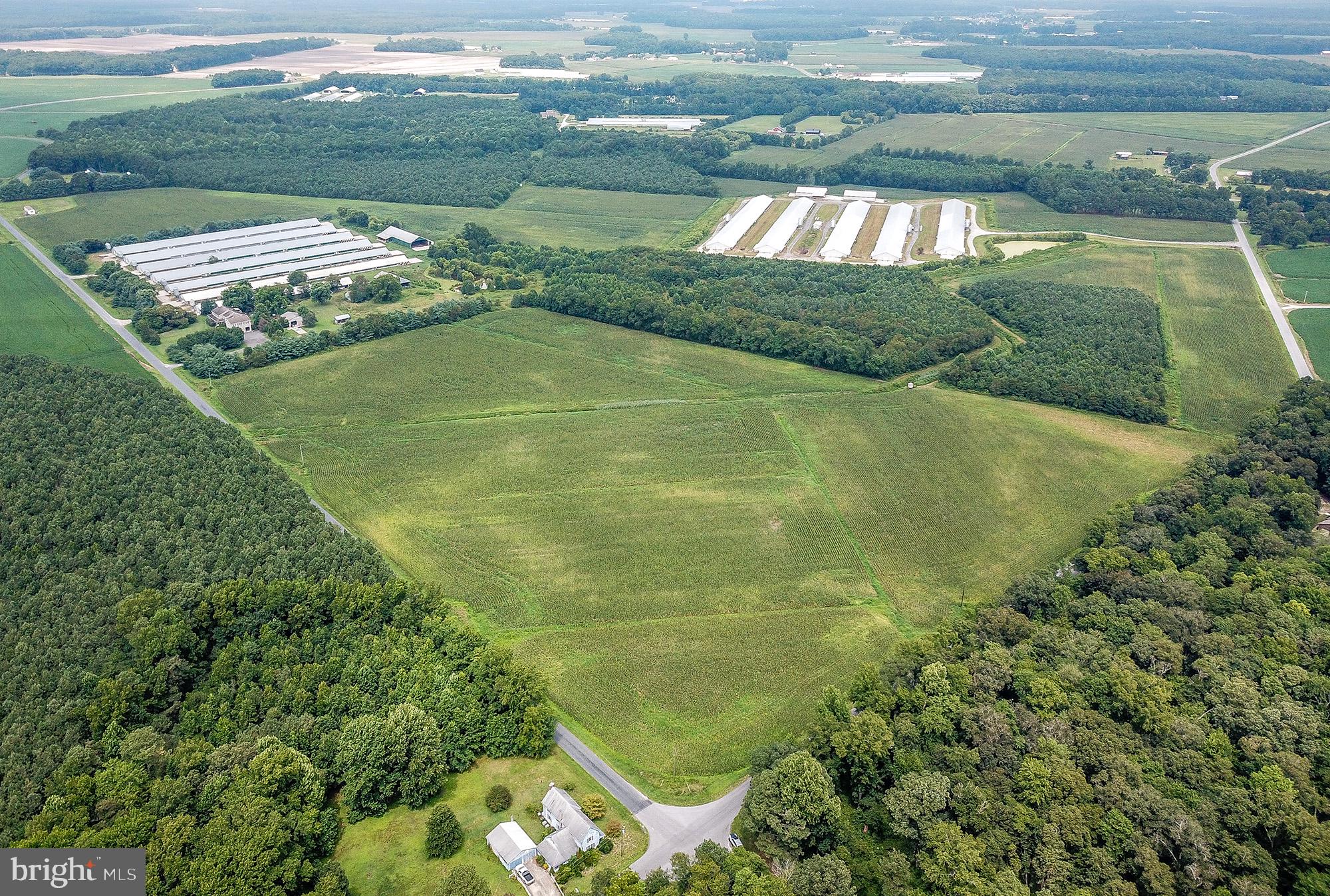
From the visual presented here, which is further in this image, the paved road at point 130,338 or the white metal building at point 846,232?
the white metal building at point 846,232

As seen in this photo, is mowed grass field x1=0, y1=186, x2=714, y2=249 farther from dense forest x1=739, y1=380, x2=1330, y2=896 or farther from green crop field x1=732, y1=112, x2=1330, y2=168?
dense forest x1=739, y1=380, x2=1330, y2=896

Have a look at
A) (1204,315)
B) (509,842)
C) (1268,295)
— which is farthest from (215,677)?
(1268,295)

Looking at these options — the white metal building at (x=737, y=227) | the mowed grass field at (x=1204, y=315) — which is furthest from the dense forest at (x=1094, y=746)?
the white metal building at (x=737, y=227)

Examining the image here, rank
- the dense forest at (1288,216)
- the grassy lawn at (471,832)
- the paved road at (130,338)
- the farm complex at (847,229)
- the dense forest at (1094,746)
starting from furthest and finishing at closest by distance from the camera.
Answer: the farm complex at (847,229) → the dense forest at (1288,216) → the paved road at (130,338) → the grassy lawn at (471,832) → the dense forest at (1094,746)

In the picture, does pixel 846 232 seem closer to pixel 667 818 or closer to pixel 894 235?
pixel 894 235

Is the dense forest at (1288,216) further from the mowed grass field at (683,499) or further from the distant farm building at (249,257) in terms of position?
the distant farm building at (249,257)

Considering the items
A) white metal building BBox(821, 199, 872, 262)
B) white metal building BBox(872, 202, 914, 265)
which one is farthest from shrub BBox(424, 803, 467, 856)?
white metal building BBox(872, 202, 914, 265)

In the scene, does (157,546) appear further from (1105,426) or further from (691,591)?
(1105,426)
